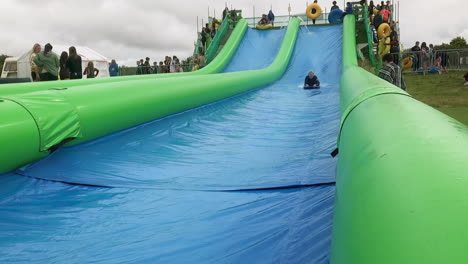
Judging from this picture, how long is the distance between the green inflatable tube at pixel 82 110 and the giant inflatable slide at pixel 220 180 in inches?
0.4

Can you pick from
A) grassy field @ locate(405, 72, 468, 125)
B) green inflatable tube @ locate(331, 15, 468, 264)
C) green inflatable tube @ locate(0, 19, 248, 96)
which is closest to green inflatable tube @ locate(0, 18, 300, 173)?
green inflatable tube @ locate(0, 19, 248, 96)

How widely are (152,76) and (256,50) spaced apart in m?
4.87

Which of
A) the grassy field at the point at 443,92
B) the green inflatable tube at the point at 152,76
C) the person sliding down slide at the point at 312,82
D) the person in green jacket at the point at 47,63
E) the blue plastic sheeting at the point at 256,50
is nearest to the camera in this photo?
the green inflatable tube at the point at 152,76

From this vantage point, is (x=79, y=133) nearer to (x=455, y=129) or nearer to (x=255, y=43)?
(x=455, y=129)

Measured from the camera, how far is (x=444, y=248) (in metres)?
0.54

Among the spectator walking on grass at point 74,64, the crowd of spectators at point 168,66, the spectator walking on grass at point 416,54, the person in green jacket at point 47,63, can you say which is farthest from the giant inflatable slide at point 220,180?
the spectator walking on grass at point 416,54

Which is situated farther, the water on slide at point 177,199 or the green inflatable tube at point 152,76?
the green inflatable tube at point 152,76

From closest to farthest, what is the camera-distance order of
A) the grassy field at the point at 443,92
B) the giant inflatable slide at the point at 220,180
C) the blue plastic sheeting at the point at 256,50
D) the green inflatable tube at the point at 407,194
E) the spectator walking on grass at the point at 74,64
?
the green inflatable tube at the point at 407,194 < the giant inflatable slide at the point at 220,180 < the grassy field at the point at 443,92 < the spectator walking on grass at the point at 74,64 < the blue plastic sheeting at the point at 256,50

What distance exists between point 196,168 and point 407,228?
1.90 m

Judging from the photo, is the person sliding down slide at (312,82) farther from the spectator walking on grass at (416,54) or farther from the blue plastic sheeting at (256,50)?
the spectator walking on grass at (416,54)

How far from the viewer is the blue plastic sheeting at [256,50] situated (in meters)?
9.13

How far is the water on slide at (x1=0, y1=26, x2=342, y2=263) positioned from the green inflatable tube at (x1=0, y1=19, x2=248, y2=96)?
1044mm

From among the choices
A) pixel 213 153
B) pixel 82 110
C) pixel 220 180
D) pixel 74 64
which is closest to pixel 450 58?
pixel 74 64

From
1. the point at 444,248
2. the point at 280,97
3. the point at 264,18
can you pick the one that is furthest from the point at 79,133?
the point at 264,18
